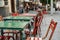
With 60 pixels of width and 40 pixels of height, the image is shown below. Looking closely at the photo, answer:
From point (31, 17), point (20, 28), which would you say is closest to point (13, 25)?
point (20, 28)

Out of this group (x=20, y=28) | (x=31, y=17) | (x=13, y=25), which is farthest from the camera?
(x=31, y=17)

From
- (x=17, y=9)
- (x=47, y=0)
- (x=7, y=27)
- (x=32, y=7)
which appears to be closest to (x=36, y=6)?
(x=32, y=7)

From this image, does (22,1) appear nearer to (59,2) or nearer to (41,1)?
(41,1)

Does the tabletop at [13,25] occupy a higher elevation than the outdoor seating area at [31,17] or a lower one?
higher

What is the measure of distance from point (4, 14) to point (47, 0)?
610 centimetres

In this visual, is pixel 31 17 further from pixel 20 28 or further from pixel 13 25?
pixel 20 28

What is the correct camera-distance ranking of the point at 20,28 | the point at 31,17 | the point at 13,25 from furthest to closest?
the point at 31,17
the point at 13,25
the point at 20,28

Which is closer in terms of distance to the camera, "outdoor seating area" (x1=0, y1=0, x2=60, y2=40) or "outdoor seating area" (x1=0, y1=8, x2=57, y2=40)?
"outdoor seating area" (x1=0, y1=8, x2=57, y2=40)

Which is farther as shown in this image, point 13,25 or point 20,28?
point 13,25

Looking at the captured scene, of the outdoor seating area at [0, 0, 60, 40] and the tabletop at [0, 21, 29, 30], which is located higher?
the tabletop at [0, 21, 29, 30]

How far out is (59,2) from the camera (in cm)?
1759

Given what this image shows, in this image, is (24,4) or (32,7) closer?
(24,4)

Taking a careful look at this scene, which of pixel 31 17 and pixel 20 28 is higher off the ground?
pixel 20 28

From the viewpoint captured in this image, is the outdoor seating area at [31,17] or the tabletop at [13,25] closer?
the tabletop at [13,25]
